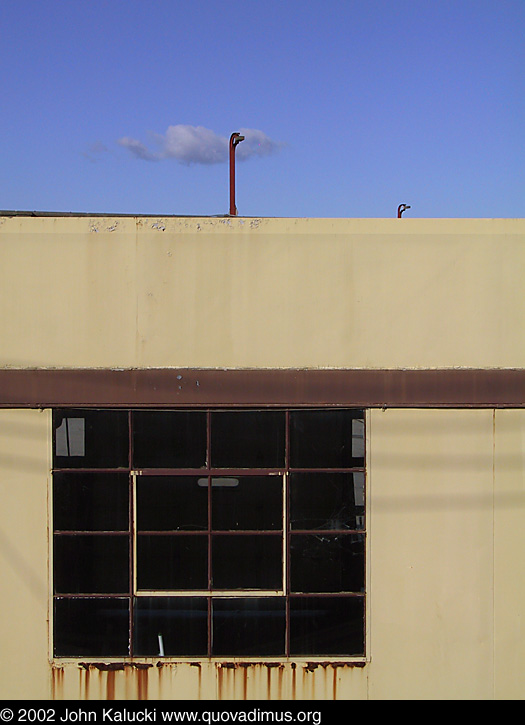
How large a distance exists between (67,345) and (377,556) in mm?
3158

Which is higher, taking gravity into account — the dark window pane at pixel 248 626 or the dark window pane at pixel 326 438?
the dark window pane at pixel 326 438

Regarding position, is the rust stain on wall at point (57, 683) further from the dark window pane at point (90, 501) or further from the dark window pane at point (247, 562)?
the dark window pane at point (247, 562)

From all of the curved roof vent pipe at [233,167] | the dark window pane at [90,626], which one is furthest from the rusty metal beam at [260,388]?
the curved roof vent pipe at [233,167]

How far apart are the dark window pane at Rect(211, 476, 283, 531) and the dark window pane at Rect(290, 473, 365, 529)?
0.14 metres

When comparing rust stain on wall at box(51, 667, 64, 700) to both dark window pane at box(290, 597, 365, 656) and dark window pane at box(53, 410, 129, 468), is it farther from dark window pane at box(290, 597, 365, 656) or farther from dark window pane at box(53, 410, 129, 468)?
dark window pane at box(290, 597, 365, 656)

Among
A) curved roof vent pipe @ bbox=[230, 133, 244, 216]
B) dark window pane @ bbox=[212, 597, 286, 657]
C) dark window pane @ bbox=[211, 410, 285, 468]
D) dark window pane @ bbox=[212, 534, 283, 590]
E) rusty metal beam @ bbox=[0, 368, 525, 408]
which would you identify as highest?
curved roof vent pipe @ bbox=[230, 133, 244, 216]

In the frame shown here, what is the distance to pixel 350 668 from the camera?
5129mm

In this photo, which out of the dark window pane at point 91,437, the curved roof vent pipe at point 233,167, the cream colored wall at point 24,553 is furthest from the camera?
the curved roof vent pipe at point 233,167

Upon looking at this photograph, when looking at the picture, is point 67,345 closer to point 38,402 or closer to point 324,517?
point 38,402

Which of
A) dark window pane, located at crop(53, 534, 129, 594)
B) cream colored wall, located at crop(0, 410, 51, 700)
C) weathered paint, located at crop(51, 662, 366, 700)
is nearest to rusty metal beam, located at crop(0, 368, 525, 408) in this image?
cream colored wall, located at crop(0, 410, 51, 700)

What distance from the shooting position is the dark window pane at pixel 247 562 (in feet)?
17.0

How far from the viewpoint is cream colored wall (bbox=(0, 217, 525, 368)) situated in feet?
17.1

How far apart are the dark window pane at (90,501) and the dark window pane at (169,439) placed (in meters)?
0.28

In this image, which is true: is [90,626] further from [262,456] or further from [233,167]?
[233,167]
